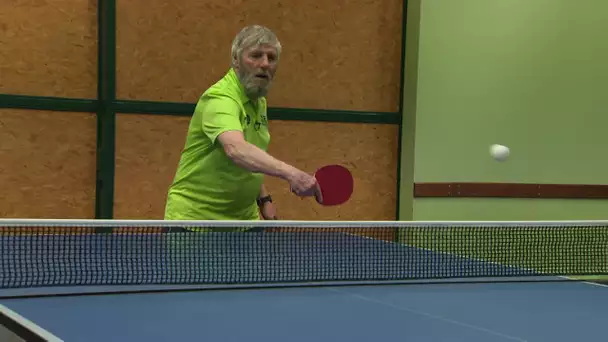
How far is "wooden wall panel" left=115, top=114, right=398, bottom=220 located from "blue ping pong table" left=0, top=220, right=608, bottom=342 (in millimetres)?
2086

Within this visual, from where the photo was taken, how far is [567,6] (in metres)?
6.25

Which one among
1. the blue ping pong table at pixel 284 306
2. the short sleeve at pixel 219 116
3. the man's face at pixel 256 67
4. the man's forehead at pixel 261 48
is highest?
the man's forehead at pixel 261 48

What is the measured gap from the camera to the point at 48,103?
5.96 m

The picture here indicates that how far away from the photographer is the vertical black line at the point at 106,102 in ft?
19.7

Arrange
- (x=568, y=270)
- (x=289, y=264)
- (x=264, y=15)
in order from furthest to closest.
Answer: (x=264, y=15), (x=568, y=270), (x=289, y=264)

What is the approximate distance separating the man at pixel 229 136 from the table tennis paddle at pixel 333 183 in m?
0.27

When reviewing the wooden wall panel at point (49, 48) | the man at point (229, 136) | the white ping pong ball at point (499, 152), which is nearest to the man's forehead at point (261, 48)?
the man at point (229, 136)

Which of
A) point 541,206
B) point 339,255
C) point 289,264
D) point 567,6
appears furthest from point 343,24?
point 289,264

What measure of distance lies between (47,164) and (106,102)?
0.67 meters

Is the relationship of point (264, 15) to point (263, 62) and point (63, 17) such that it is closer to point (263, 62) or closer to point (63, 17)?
point (63, 17)

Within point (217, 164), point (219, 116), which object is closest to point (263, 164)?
point (219, 116)

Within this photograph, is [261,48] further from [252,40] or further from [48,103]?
[48,103]

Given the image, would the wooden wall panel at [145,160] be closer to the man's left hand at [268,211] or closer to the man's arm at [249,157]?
the man's left hand at [268,211]

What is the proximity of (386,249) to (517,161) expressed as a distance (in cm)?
210
